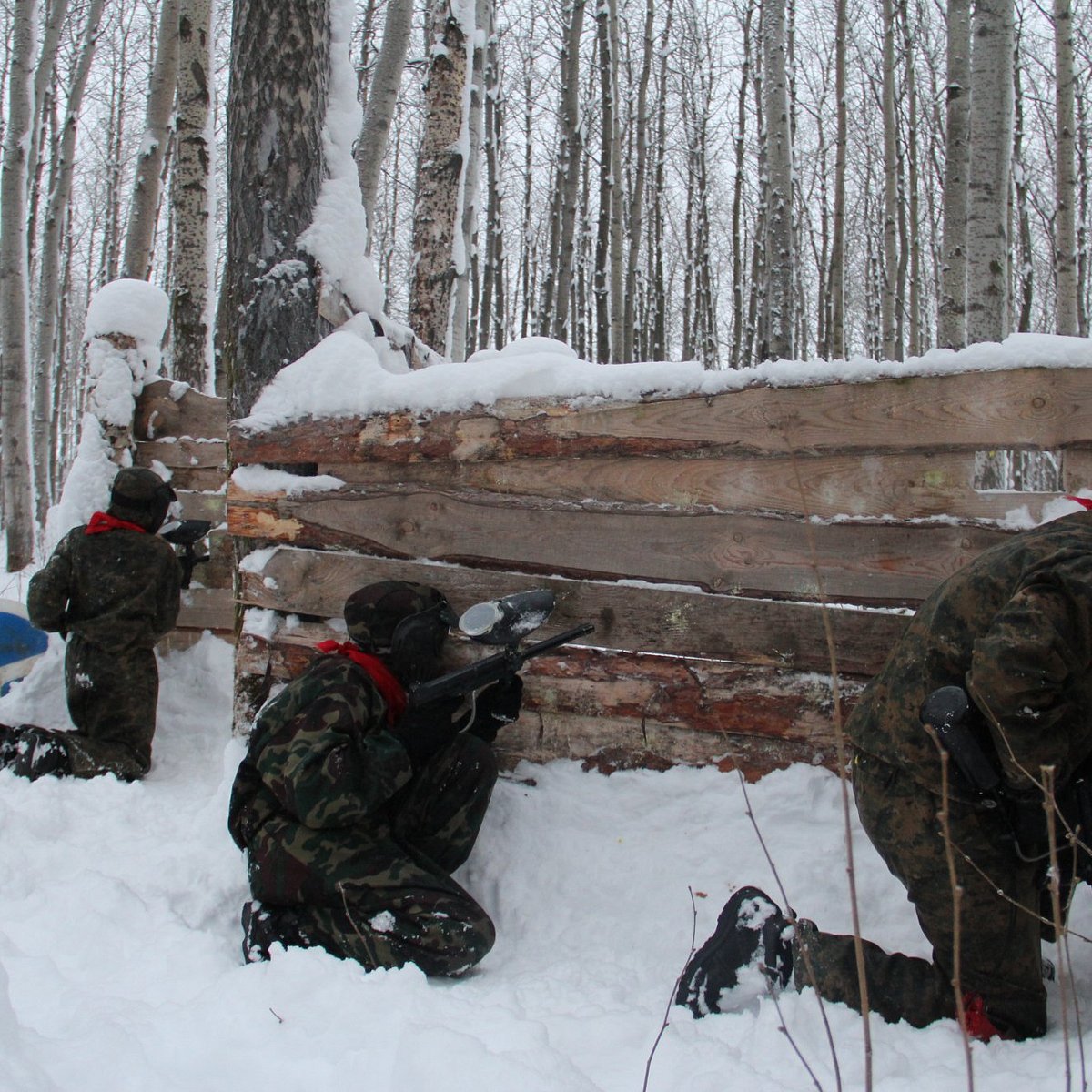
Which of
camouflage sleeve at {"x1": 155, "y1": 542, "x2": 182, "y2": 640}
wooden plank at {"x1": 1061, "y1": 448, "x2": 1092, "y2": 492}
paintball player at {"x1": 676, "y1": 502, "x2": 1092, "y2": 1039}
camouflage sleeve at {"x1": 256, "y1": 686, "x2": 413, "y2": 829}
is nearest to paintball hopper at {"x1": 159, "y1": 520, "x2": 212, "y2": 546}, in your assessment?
camouflage sleeve at {"x1": 155, "y1": 542, "x2": 182, "y2": 640}

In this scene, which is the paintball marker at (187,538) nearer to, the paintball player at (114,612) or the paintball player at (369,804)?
the paintball player at (114,612)

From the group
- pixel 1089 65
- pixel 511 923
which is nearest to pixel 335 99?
pixel 511 923

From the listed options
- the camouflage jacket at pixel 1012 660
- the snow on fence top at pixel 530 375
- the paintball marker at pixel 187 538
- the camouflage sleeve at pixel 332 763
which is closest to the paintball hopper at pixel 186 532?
the paintball marker at pixel 187 538

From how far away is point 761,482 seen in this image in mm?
2951

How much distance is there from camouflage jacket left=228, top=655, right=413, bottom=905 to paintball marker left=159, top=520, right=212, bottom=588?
227cm

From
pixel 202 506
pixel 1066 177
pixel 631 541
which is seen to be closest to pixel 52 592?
pixel 202 506

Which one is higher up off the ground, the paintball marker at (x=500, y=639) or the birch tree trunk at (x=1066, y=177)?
the birch tree trunk at (x=1066, y=177)

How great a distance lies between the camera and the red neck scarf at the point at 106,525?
14.5ft

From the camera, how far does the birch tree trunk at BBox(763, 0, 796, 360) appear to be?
7762mm

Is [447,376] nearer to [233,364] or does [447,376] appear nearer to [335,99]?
[233,364]

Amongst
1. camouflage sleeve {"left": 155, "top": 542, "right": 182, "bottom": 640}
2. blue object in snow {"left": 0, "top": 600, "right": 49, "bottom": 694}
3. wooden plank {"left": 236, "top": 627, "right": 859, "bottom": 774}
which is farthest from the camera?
blue object in snow {"left": 0, "top": 600, "right": 49, "bottom": 694}

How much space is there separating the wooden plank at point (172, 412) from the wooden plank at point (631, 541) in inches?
85.4

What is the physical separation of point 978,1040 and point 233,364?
3656 millimetres

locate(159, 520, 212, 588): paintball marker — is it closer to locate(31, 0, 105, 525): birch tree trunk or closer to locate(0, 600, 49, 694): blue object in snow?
locate(0, 600, 49, 694): blue object in snow
